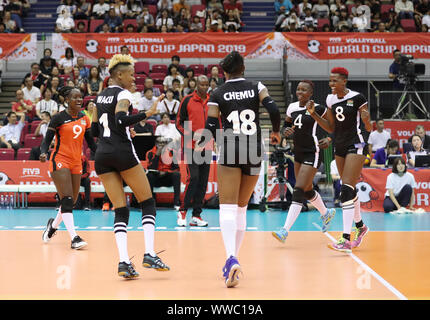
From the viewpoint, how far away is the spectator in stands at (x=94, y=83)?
16.0 meters

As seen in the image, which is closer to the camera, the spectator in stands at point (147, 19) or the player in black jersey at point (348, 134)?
the player in black jersey at point (348, 134)

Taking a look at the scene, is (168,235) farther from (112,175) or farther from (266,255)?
(112,175)

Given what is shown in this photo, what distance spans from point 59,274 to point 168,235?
2.95 m

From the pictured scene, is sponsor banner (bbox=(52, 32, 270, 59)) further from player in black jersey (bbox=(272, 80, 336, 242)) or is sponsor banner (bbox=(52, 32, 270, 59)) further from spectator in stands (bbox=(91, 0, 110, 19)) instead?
player in black jersey (bbox=(272, 80, 336, 242))

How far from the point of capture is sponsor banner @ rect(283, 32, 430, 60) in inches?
673

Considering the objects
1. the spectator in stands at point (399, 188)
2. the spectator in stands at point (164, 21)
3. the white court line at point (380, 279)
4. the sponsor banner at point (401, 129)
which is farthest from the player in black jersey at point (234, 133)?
the spectator in stands at point (164, 21)

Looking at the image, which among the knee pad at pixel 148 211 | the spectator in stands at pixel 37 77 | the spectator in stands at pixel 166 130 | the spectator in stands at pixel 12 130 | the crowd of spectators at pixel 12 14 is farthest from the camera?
the crowd of spectators at pixel 12 14

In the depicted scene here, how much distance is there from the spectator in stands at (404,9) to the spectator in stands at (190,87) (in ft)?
28.6

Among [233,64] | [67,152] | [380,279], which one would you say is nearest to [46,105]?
[67,152]

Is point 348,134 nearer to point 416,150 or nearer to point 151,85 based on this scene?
point 416,150

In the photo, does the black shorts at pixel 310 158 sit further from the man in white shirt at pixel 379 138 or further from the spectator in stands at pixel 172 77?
the spectator in stands at pixel 172 77

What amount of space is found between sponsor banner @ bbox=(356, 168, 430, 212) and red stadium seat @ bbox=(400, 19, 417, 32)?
8.79m
